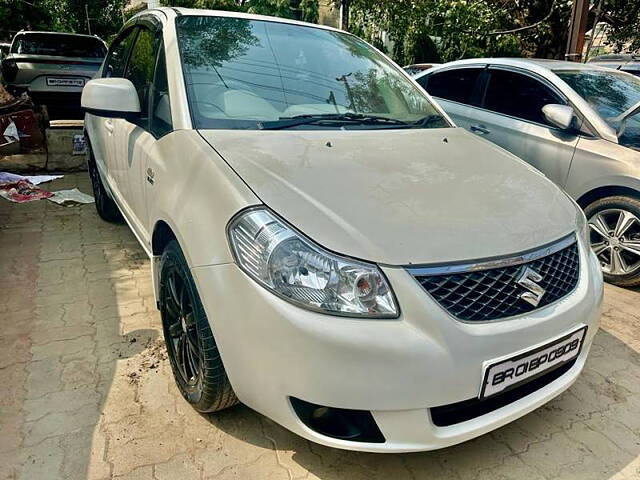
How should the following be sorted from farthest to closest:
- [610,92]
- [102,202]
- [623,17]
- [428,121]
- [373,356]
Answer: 1. [623,17]
2. [102,202]
3. [610,92]
4. [428,121]
5. [373,356]

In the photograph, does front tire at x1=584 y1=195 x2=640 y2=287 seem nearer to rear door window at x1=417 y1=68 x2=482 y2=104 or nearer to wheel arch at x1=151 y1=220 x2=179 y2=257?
rear door window at x1=417 y1=68 x2=482 y2=104

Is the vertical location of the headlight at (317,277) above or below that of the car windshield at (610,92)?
below

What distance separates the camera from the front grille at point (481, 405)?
5.46ft

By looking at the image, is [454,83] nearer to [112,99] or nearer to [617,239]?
[617,239]

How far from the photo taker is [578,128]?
12.5ft

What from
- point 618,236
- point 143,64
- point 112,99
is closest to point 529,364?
point 112,99

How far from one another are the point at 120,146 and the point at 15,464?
1873 millimetres

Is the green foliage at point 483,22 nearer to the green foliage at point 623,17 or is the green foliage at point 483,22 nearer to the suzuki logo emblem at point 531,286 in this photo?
the green foliage at point 623,17

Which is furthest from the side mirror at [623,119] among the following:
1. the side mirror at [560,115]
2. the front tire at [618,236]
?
the front tire at [618,236]

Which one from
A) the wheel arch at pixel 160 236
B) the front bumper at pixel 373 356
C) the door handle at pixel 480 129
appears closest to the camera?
the front bumper at pixel 373 356

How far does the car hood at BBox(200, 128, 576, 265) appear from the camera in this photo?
163 cm

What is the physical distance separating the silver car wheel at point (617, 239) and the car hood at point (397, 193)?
1.63m

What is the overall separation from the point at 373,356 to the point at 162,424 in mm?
1148

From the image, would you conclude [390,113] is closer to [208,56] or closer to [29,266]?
[208,56]
